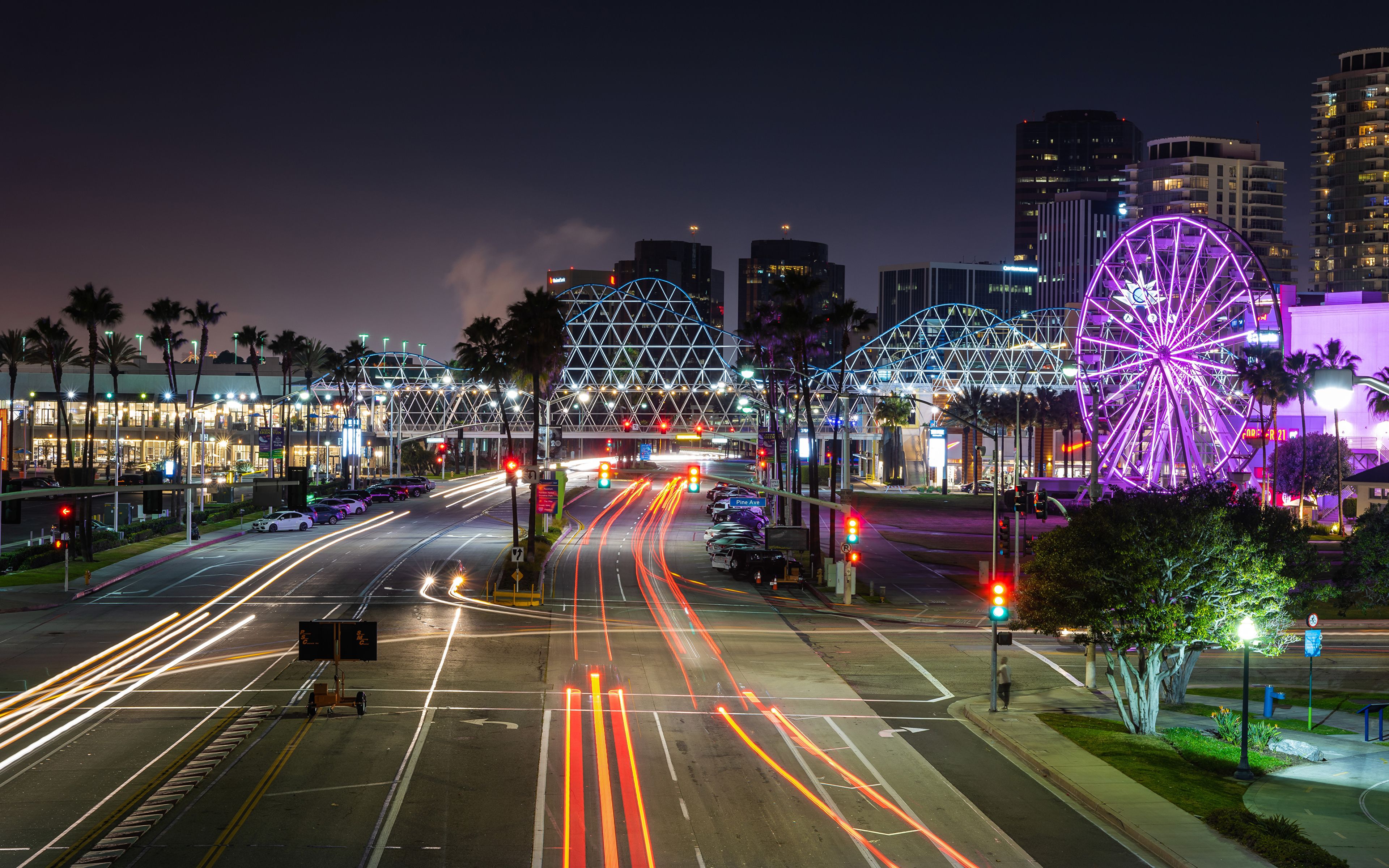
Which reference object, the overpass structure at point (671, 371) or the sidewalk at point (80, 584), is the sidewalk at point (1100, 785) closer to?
the sidewalk at point (80, 584)

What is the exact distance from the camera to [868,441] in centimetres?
18288

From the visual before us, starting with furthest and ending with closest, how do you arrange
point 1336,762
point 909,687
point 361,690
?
point 909,687
point 361,690
point 1336,762

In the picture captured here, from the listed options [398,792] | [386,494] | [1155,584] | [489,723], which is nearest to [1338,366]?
[1155,584]

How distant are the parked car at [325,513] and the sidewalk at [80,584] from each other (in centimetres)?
1293

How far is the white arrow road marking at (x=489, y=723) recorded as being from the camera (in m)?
26.8

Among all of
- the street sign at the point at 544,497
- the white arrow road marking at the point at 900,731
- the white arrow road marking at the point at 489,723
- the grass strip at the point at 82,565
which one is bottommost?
the white arrow road marking at the point at 900,731

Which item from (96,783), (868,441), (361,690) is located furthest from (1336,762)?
(868,441)

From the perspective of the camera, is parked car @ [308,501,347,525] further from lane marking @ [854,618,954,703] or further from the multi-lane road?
lane marking @ [854,618,954,703]

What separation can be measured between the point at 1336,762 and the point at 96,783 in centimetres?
2672

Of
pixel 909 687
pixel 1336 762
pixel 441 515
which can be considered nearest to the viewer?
pixel 1336 762

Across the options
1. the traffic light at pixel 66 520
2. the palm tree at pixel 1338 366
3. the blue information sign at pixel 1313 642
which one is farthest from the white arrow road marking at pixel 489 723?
the palm tree at pixel 1338 366

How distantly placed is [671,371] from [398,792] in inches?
5654

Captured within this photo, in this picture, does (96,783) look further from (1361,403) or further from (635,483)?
(1361,403)

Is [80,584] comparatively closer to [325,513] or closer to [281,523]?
[281,523]
